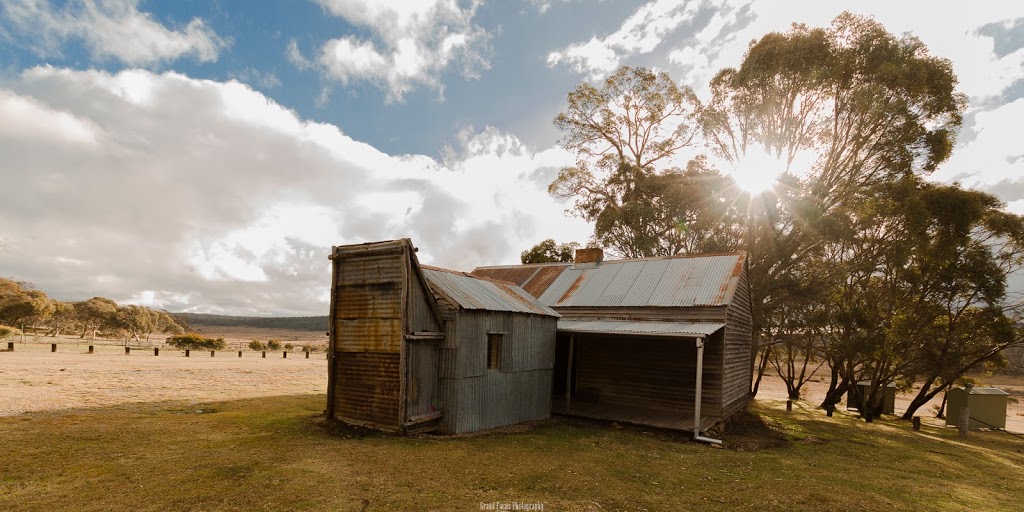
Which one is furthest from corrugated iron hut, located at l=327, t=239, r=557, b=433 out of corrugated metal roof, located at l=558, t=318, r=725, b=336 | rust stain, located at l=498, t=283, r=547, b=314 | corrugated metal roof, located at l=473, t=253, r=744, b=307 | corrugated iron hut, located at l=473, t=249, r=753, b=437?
corrugated metal roof, located at l=473, t=253, r=744, b=307

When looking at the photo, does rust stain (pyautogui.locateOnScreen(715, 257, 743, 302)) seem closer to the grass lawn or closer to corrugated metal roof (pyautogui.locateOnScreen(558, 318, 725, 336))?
corrugated metal roof (pyautogui.locateOnScreen(558, 318, 725, 336))

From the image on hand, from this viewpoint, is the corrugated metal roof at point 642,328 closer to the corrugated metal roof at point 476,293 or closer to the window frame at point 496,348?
the corrugated metal roof at point 476,293

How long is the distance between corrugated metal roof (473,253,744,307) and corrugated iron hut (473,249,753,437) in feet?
0.13

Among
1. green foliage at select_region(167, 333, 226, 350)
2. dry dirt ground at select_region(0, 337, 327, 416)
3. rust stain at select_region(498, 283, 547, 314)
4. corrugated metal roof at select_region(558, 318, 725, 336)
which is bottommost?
green foliage at select_region(167, 333, 226, 350)

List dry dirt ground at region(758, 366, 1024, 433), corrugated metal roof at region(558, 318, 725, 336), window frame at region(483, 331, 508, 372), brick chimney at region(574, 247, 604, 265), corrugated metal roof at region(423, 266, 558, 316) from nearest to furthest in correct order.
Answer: corrugated metal roof at region(423, 266, 558, 316), window frame at region(483, 331, 508, 372), corrugated metal roof at region(558, 318, 725, 336), brick chimney at region(574, 247, 604, 265), dry dirt ground at region(758, 366, 1024, 433)

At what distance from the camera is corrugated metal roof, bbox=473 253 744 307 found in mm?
18188

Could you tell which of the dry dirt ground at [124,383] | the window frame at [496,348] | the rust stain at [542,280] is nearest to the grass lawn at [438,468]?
the window frame at [496,348]

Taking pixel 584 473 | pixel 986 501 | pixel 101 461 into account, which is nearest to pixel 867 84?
pixel 986 501

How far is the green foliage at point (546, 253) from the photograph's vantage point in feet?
122

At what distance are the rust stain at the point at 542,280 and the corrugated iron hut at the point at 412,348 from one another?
7012 millimetres

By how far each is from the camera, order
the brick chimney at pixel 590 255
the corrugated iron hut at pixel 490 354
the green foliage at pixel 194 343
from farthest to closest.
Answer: the green foliage at pixel 194 343 < the brick chimney at pixel 590 255 < the corrugated iron hut at pixel 490 354

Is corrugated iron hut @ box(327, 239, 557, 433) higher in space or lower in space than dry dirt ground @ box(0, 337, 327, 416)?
higher

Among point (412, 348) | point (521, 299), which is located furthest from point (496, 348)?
point (521, 299)

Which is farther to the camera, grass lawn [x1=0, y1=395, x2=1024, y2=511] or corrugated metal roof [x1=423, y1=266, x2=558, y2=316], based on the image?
corrugated metal roof [x1=423, y1=266, x2=558, y2=316]
